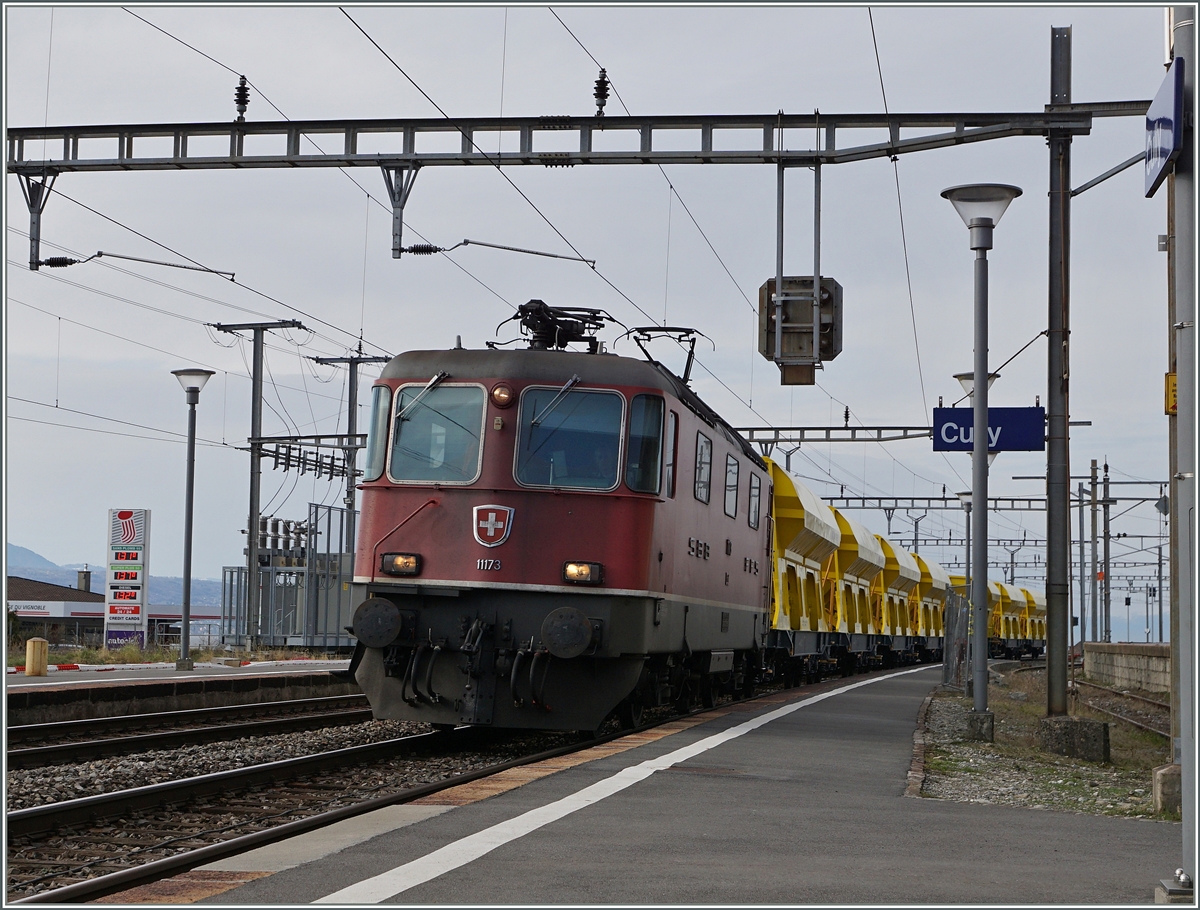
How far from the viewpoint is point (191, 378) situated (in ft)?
85.7

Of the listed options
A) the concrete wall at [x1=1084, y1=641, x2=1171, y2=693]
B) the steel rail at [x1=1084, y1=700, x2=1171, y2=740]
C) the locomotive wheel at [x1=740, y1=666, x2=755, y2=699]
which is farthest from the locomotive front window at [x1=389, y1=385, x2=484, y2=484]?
the concrete wall at [x1=1084, y1=641, x2=1171, y2=693]

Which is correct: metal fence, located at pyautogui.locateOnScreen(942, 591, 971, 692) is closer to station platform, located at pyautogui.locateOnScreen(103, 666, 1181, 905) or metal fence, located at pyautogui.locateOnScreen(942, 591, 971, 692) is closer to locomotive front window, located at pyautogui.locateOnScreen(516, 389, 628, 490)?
locomotive front window, located at pyautogui.locateOnScreen(516, 389, 628, 490)

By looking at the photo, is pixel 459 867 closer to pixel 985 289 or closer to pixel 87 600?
pixel 985 289

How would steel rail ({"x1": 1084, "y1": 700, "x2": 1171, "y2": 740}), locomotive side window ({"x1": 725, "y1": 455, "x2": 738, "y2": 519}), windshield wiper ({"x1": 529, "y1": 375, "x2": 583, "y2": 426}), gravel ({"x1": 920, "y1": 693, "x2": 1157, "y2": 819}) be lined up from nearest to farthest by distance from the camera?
1. gravel ({"x1": 920, "y1": 693, "x2": 1157, "y2": 819})
2. windshield wiper ({"x1": 529, "y1": 375, "x2": 583, "y2": 426})
3. locomotive side window ({"x1": 725, "y1": 455, "x2": 738, "y2": 519})
4. steel rail ({"x1": 1084, "y1": 700, "x2": 1171, "y2": 740})

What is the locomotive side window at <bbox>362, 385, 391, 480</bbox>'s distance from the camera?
12695 millimetres

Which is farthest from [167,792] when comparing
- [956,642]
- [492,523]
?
[956,642]

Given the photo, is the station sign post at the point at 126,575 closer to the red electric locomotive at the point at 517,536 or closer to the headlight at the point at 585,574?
the red electric locomotive at the point at 517,536

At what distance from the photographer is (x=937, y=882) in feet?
19.8

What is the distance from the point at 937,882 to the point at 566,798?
283cm

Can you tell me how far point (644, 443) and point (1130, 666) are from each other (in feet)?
99.6

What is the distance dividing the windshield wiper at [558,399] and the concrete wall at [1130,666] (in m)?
19.1

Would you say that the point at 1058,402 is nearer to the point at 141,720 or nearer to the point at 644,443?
the point at 644,443

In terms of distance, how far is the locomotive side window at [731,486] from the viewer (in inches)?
640

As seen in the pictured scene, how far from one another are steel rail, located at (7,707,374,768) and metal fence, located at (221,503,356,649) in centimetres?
2126
